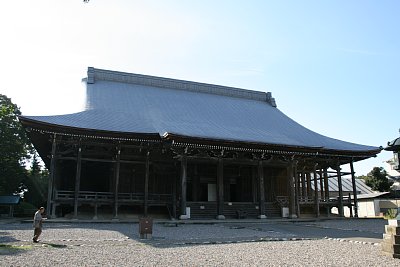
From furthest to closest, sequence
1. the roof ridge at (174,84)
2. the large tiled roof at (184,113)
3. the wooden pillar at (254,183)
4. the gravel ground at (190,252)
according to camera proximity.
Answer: the roof ridge at (174,84)
the wooden pillar at (254,183)
the large tiled roof at (184,113)
the gravel ground at (190,252)

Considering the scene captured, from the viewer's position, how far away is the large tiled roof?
2112 centimetres

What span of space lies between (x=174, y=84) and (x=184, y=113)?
6630 mm

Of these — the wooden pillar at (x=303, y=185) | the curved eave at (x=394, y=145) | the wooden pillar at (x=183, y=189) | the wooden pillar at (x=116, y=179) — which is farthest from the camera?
the wooden pillar at (x=303, y=185)

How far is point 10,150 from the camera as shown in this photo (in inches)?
1214

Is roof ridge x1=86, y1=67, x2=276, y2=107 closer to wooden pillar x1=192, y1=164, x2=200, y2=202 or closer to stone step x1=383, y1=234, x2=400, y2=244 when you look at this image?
wooden pillar x1=192, y1=164, x2=200, y2=202

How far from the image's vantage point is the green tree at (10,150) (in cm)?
3073

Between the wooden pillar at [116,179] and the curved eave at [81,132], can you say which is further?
the wooden pillar at [116,179]

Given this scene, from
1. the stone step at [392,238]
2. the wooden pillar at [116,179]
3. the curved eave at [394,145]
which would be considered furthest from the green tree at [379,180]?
the stone step at [392,238]

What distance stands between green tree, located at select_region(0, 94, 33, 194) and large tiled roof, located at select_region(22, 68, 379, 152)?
29.9 feet

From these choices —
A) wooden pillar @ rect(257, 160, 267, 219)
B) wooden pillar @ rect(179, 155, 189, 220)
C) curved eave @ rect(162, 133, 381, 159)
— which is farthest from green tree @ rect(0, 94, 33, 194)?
wooden pillar @ rect(257, 160, 267, 219)

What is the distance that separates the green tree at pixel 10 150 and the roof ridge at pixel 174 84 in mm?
7734

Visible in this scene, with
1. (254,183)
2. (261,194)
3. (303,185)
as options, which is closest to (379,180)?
(303,185)

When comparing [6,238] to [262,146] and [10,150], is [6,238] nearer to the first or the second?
[262,146]

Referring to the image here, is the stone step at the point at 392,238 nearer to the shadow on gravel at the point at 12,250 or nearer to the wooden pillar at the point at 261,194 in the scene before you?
the shadow on gravel at the point at 12,250
